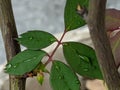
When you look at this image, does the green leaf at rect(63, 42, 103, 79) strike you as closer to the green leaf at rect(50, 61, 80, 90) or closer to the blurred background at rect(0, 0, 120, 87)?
the green leaf at rect(50, 61, 80, 90)

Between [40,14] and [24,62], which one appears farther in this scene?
[40,14]

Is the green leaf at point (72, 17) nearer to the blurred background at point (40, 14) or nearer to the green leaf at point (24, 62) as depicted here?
the green leaf at point (24, 62)

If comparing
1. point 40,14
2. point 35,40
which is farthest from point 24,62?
point 40,14

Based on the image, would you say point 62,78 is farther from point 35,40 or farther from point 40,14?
point 40,14

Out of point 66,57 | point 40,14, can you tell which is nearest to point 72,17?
point 66,57

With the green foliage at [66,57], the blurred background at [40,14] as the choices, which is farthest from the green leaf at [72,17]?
the blurred background at [40,14]

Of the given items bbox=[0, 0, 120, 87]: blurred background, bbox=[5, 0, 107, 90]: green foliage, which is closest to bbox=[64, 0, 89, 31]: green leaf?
bbox=[5, 0, 107, 90]: green foliage
